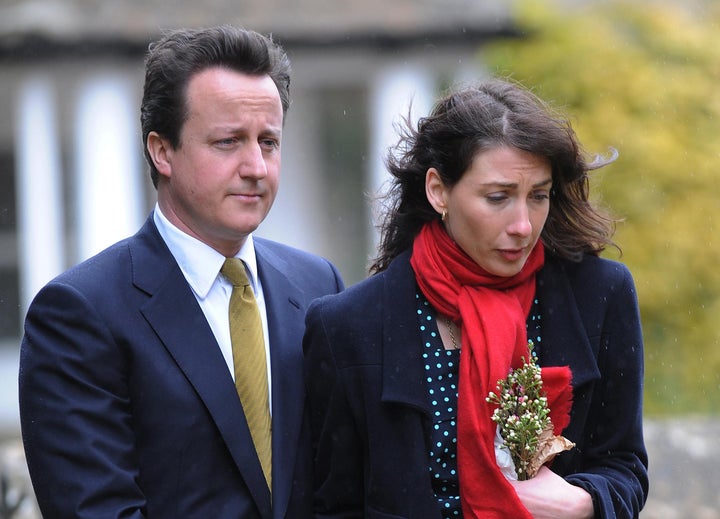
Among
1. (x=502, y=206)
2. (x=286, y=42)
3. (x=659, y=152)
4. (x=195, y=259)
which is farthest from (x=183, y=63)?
(x=286, y=42)

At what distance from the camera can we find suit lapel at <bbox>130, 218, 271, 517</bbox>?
3.38 m

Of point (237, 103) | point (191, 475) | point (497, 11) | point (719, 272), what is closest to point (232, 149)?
point (237, 103)

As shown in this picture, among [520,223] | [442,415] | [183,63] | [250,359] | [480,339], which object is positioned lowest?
[442,415]

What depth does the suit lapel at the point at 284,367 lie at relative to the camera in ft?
11.4

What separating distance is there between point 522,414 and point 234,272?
974 millimetres

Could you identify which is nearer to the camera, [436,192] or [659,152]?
[436,192]

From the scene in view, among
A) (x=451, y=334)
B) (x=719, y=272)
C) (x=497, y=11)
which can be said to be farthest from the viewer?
(x=497, y=11)

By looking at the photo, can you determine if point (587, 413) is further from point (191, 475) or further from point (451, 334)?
point (191, 475)

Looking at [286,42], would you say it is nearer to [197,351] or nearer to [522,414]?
[197,351]

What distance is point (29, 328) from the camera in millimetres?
3324

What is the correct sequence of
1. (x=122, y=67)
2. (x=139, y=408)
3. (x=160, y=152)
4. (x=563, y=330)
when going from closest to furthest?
(x=139, y=408), (x=563, y=330), (x=160, y=152), (x=122, y=67)

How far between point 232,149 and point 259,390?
712 millimetres

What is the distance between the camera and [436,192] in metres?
3.55

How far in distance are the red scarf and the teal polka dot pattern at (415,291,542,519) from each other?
0.06 meters
